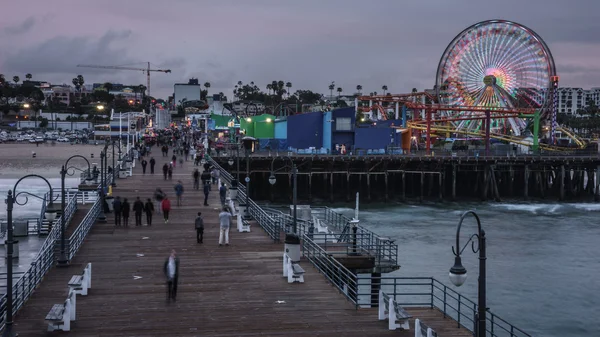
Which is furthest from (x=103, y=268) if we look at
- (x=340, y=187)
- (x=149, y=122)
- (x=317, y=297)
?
(x=149, y=122)

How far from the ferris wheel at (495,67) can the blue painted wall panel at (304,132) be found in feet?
68.6

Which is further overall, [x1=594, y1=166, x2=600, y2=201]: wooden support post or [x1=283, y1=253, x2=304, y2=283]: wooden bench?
[x1=594, y1=166, x2=600, y2=201]: wooden support post

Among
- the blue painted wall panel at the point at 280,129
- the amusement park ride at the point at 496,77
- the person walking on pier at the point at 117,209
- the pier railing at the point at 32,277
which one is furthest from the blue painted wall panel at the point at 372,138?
the pier railing at the point at 32,277

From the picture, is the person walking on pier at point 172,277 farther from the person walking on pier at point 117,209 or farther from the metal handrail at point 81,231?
the person walking on pier at point 117,209

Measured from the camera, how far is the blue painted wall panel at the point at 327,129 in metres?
78.1

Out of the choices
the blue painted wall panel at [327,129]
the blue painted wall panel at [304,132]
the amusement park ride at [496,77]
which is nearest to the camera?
the blue painted wall panel at [327,129]

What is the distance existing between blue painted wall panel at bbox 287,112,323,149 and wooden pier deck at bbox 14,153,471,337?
5450 centimetres

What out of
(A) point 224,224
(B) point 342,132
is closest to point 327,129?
(B) point 342,132

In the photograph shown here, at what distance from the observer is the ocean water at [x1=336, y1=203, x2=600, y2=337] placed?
90.7 feet

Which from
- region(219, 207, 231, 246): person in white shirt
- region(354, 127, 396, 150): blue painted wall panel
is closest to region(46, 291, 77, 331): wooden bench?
region(219, 207, 231, 246): person in white shirt

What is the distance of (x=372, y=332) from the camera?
1484 cm

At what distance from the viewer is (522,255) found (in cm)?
3853

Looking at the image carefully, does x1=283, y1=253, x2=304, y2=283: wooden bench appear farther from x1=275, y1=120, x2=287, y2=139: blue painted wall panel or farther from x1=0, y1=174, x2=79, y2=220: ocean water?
x1=275, y1=120, x2=287, y2=139: blue painted wall panel

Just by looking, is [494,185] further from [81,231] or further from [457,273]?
[457,273]
